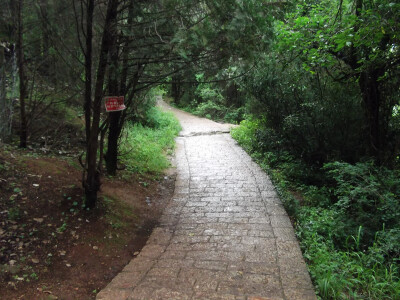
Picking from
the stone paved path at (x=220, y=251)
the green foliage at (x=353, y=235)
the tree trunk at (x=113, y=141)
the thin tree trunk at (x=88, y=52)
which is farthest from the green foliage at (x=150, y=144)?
the green foliage at (x=353, y=235)

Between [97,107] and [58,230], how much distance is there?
1.69 m

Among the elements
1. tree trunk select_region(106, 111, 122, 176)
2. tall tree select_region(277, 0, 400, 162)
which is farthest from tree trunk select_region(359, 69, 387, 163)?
tree trunk select_region(106, 111, 122, 176)

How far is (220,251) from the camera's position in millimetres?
4070

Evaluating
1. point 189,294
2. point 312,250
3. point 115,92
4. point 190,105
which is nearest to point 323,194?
point 312,250

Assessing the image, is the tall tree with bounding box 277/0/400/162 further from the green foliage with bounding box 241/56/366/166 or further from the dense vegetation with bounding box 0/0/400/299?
the green foliage with bounding box 241/56/366/166

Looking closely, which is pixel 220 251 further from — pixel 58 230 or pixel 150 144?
pixel 150 144

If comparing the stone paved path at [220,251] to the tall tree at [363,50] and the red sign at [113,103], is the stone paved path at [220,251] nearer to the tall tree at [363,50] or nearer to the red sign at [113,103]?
the red sign at [113,103]

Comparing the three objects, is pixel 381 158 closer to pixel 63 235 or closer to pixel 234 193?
pixel 234 193

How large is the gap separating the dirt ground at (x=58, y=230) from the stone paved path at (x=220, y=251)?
280 mm

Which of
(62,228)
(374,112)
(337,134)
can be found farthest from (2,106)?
(374,112)

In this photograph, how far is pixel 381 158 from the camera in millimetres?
6398

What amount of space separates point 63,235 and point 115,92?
285cm

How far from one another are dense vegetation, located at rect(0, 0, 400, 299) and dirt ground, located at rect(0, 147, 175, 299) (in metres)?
0.47

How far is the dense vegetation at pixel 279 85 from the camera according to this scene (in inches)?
167
